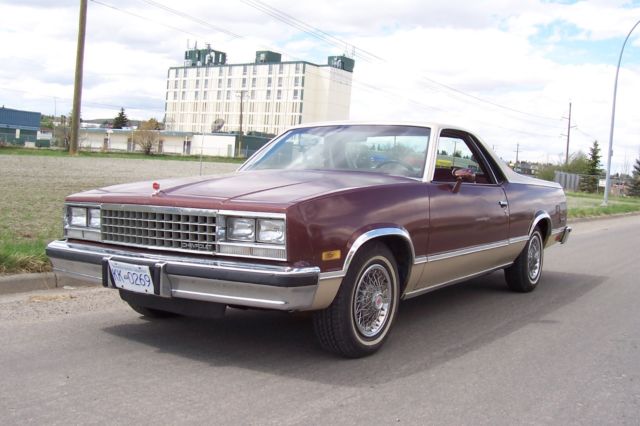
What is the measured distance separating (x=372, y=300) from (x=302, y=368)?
25.3 inches

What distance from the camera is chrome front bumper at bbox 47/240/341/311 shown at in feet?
11.6

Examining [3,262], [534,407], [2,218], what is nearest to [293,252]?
[534,407]

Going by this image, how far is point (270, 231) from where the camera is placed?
143 inches

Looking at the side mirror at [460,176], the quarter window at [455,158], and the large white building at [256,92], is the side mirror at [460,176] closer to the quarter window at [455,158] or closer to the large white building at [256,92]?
the quarter window at [455,158]

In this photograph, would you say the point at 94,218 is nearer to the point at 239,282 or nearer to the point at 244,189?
the point at 244,189

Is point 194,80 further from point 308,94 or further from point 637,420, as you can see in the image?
point 637,420

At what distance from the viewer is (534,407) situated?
346 cm

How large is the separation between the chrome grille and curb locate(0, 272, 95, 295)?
160cm

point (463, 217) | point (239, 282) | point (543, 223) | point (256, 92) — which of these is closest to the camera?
point (239, 282)

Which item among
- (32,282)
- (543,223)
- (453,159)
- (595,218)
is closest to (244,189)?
(453,159)

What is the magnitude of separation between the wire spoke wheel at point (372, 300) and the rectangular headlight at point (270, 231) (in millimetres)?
683

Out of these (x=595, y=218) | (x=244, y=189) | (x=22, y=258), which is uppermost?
(x=244, y=189)

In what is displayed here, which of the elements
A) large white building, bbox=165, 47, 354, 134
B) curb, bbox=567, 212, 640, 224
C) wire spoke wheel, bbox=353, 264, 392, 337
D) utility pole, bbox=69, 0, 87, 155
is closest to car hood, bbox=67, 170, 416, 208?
wire spoke wheel, bbox=353, 264, 392, 337

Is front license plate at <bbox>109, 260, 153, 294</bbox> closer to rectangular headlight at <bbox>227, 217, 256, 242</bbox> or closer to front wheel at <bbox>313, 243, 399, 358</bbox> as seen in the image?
rectangular headlight at <bbox>227, 217, 256, 242</bbox>
